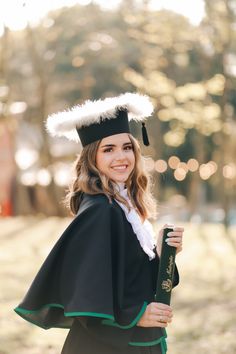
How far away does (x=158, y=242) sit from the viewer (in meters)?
3.32

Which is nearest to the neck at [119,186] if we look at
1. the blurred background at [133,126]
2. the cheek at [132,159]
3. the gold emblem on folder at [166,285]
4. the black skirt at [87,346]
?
the cheek at [132,159]

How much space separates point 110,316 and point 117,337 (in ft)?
0.55

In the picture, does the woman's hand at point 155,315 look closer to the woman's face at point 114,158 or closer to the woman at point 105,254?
the woman at point 105,254

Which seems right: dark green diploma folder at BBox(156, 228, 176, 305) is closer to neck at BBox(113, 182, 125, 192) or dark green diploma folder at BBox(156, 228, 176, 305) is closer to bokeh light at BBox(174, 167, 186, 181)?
neck at BBox(113, 182, 125, 192)

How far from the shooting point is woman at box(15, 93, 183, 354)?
2.97m

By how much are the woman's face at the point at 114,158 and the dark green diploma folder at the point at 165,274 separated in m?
0.39

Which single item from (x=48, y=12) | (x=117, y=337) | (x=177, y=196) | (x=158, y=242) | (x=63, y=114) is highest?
(x=48, y=12)

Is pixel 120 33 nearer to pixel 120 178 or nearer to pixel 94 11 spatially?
pixel 94 11

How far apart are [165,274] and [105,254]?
0.94 ft

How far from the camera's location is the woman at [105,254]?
9.74ft

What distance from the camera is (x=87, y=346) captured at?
123 inches

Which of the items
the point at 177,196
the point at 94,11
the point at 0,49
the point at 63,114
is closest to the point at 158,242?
the point at 63,114

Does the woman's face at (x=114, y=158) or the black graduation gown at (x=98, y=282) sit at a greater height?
the woman's face at (x=114, y=158)

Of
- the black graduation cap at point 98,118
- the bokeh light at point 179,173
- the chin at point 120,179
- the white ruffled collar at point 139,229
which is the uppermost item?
the bokeh light at point 179,173
